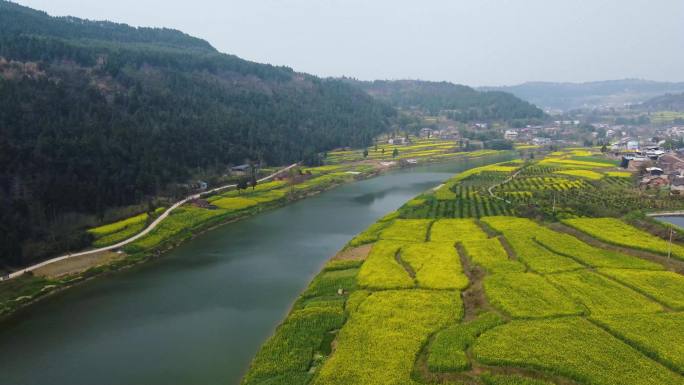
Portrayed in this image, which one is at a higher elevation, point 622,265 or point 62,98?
point 62,98

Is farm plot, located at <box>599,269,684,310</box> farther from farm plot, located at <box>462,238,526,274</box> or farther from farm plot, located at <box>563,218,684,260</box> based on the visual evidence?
farm plot, located at <box>462,238,526,274</box>

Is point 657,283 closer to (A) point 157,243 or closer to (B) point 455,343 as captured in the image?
(B) point 455,343

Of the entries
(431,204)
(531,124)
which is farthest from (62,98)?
(531,124)

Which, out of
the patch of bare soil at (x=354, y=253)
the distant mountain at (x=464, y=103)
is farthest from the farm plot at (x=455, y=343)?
the distant mountain at (x=464, y=103)

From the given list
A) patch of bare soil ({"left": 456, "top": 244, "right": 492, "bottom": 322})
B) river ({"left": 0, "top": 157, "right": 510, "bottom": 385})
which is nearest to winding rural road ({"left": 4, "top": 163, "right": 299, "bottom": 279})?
river ({"left": 0, "top": 157, "right": 510, "bottom": 385})

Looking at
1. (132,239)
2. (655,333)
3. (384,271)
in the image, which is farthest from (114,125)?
(655,333)

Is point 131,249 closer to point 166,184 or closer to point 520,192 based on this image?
point 166,184
